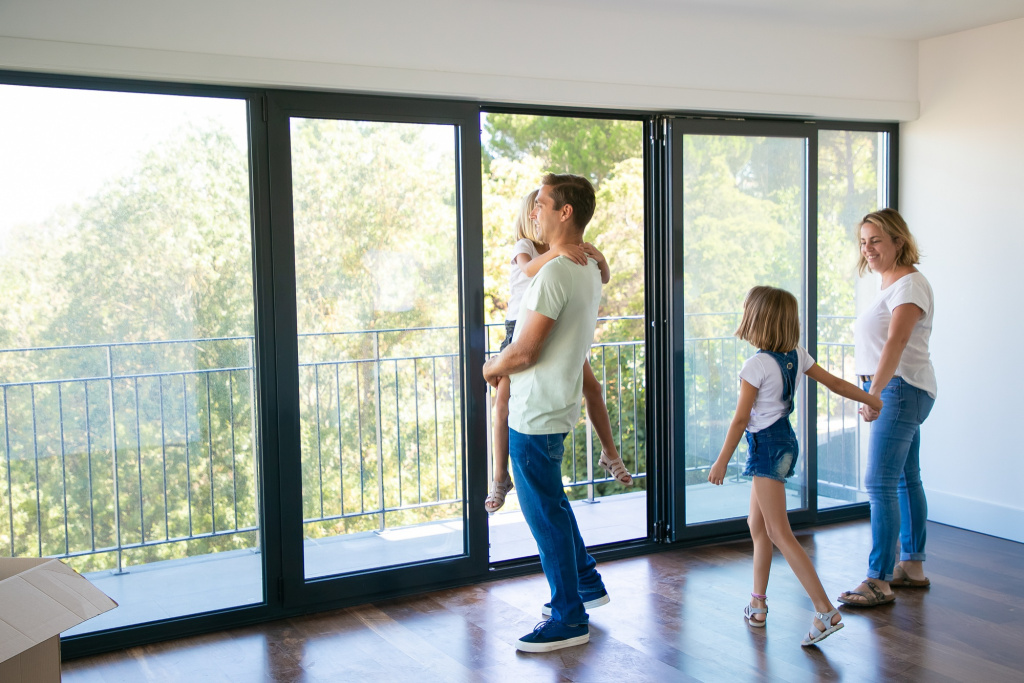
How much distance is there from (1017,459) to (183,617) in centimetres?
393

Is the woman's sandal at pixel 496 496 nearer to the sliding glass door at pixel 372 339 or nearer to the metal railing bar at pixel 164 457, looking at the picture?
the sliding glass door at pixel 372 339

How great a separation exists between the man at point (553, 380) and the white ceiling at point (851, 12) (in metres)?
1.25

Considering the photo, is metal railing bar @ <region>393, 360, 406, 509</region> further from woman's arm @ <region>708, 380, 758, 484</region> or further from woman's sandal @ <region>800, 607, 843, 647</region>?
woman's sandal @ <region>800, 607, 843, 647</region>

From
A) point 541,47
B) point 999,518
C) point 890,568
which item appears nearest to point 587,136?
point 541,47

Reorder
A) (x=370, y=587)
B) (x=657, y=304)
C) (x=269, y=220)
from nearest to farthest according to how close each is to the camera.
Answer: (x=269, y=220) < (x=370, y=587) < (x=657, y=304)

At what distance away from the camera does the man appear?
2859mm

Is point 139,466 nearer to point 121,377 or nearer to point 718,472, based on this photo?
point 121,377

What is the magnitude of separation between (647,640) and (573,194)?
1.60 m

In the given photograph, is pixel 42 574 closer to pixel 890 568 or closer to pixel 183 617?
pixel 183 617

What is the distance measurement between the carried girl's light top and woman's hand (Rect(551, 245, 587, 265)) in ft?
4.18

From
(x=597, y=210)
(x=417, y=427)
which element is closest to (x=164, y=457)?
(x=417, y=427)

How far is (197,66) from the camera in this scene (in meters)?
3.11

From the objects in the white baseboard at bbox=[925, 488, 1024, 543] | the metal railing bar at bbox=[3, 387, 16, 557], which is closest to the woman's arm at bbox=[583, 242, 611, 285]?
the metal railing bar at bbox=[3, 387, 16, 557]

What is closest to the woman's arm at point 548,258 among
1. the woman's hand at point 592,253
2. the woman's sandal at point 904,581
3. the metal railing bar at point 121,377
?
the woman's hand at point 592,253
